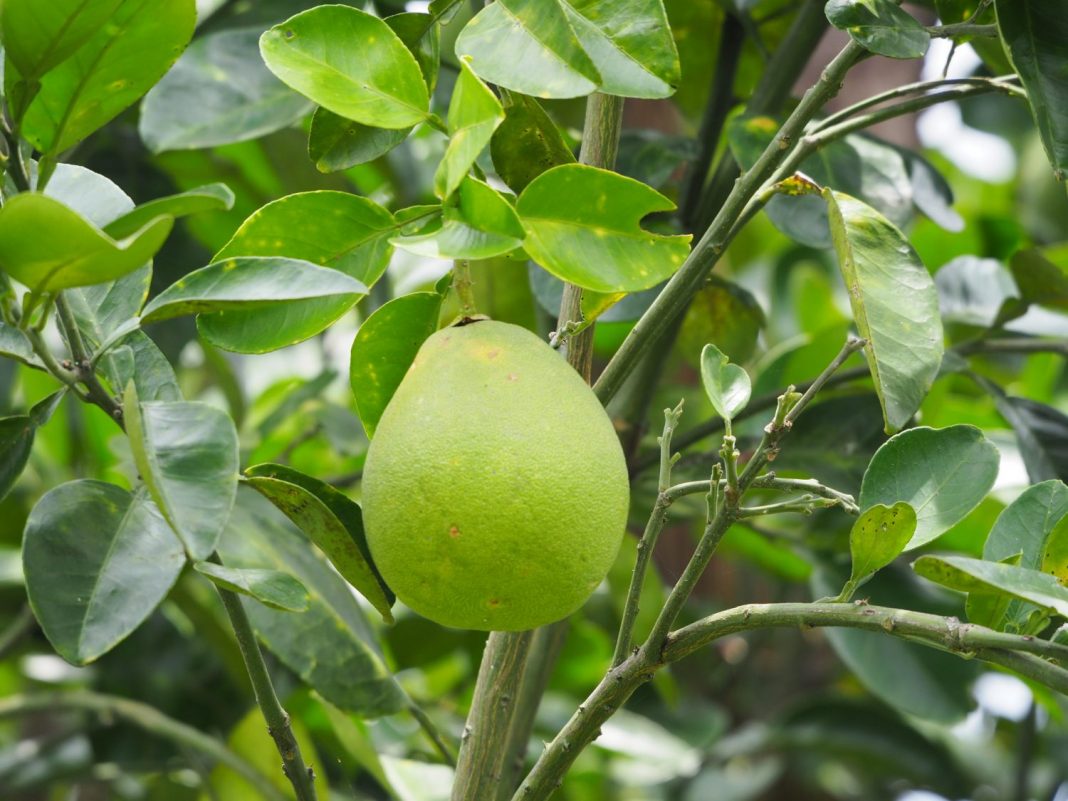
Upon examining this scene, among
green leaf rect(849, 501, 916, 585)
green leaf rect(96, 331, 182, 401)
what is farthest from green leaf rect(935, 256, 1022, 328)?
green leaf rect(96, 331, 182, 401)

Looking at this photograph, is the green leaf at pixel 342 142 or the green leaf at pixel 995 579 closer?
the green leaf at pixel 995 579

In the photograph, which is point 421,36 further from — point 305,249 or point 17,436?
point 17,436

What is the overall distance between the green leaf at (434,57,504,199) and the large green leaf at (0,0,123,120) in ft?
0.42

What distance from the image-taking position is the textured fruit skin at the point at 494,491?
46 centimetres

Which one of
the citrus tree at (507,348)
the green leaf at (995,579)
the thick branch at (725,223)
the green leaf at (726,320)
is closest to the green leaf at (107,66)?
the citrus tree at (507,348)

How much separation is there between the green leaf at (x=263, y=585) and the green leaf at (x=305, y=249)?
92 mm

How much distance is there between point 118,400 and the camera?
0.52 m

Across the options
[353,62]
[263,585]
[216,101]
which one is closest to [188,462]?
[263,585]

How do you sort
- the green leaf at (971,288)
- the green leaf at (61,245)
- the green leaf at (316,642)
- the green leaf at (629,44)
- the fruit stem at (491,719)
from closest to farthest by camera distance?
the green leaf at (61,245) → the green leaf at (629,44) → the fruit stem at (491,719) → the green leaf at (316,642) → the green leaf at (971,288)

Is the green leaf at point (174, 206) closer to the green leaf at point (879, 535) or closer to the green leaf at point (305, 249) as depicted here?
the green leaf at point (305, 249)

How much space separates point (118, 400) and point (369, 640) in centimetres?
31

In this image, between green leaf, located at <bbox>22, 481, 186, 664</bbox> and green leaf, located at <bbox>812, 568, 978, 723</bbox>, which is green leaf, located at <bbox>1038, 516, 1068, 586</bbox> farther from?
green leaf, located at <bbox>812, 568, 978, 723</bbox>

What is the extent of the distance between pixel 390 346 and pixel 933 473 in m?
0.24

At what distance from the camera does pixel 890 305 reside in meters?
0.53
